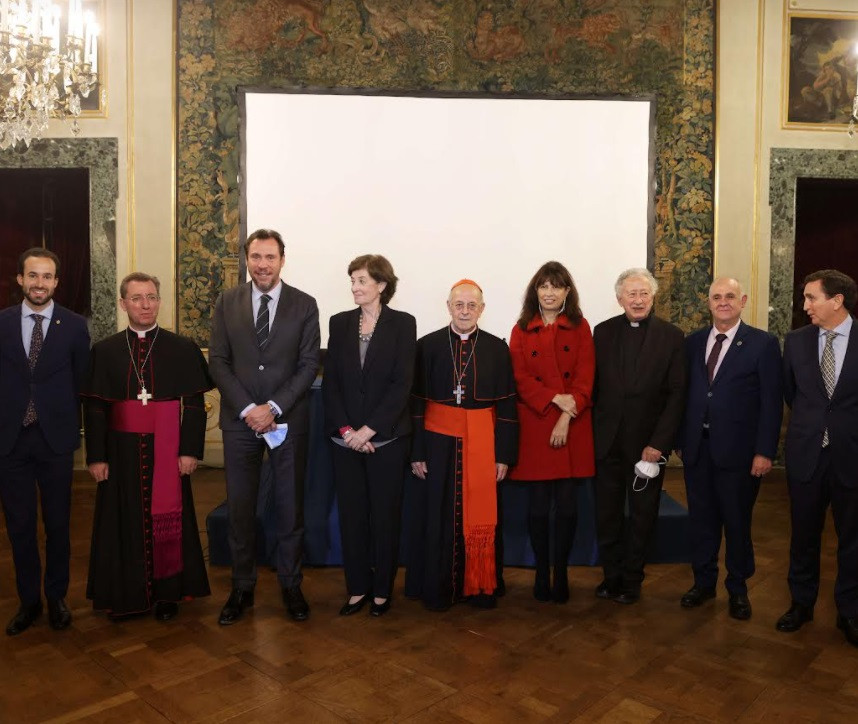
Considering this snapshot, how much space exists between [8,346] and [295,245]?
338 cm

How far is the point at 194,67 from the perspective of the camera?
596 cm

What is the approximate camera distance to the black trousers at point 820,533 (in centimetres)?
300

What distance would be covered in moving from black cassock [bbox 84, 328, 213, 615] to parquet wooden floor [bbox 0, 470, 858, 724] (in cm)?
15

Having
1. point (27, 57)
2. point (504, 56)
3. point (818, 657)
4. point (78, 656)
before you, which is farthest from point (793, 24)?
point (78, 656)

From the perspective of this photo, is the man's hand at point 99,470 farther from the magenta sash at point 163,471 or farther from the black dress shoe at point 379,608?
the black dress shoe at point 379,608

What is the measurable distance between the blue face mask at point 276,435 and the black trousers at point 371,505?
0.75ft

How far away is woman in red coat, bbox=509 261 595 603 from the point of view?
330 centimetres

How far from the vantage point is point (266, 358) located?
3154 mm

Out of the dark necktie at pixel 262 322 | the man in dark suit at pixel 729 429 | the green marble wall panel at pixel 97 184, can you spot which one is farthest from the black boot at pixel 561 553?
the green marble wall panel at pixel 97 184

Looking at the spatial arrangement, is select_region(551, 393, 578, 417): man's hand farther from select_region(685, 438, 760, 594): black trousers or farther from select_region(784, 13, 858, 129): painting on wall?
select_region(784, 13, 858, 129): painting on wall

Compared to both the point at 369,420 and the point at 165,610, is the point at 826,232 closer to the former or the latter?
the point at 369,420

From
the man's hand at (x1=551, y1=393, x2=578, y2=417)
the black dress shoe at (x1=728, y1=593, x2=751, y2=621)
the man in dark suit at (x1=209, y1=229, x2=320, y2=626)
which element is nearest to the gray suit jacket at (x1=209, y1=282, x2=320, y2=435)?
the man in dark suit at (x1=209, y1=229, x2=320, y2=626)

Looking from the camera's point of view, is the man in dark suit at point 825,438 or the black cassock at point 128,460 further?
the black cassock at point 128,460

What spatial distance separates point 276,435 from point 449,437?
741 millimetres
